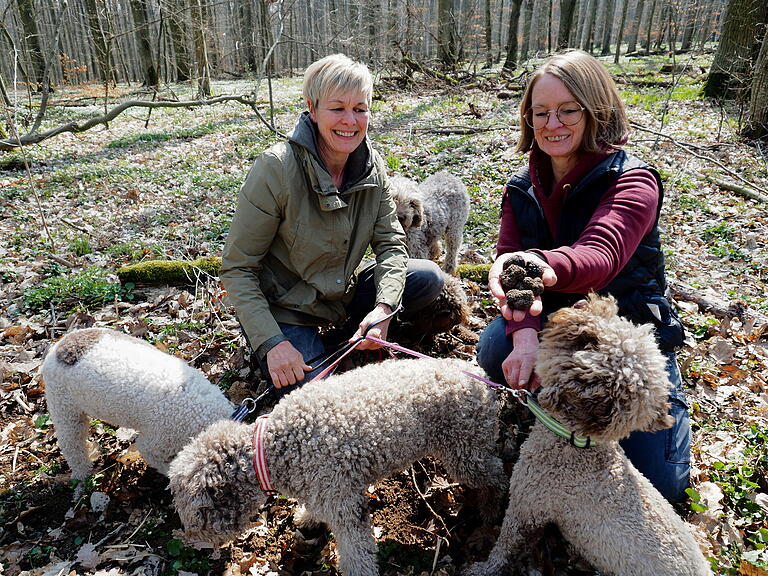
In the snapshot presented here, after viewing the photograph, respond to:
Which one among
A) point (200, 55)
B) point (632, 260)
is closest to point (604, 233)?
point (632, 260)

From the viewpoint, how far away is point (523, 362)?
8.74 ft

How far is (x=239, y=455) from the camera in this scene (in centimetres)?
235

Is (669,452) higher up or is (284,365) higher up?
(284,365)

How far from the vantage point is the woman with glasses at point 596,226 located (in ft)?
8.38

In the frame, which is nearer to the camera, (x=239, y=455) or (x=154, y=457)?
(x=239, y=455)

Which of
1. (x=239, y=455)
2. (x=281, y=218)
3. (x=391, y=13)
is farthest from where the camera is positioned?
(x=391, y=13)

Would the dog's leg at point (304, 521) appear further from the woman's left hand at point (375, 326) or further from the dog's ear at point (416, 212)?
the dog's ear at point (416, 212)

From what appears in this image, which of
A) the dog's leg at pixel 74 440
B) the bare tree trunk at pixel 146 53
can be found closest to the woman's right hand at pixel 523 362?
the dog's leg at pixel 74 440

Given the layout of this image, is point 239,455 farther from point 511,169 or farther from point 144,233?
point 511,169

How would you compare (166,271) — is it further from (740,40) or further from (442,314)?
(740,40)

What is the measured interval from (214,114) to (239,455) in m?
17.2

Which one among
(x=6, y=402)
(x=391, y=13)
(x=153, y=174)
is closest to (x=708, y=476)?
(x=6, y=402)

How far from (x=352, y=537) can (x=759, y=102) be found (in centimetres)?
1113

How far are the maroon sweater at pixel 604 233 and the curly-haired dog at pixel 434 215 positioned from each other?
2.53 metres
